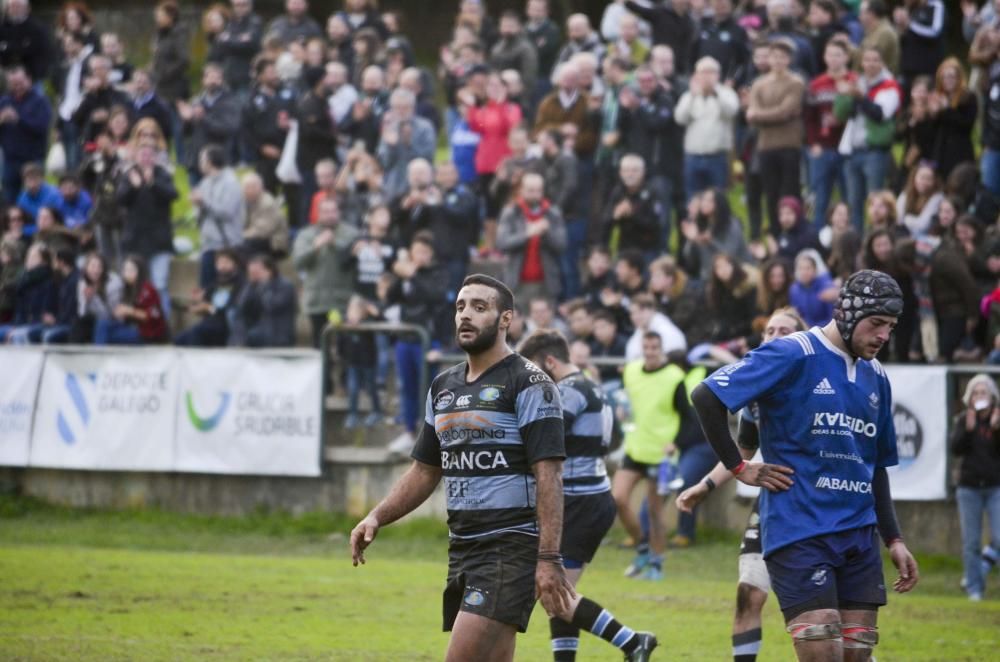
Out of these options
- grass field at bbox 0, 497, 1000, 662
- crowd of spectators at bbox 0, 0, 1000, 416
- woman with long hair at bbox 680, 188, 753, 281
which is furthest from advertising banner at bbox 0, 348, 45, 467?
woman with long hair at bbox 680, 188, 753, 281

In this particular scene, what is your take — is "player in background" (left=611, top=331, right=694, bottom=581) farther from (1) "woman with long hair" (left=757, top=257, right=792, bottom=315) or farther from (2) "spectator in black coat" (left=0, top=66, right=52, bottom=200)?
(2) "spectator in black coat" (left=0, top=66, right=52, bottom=200)

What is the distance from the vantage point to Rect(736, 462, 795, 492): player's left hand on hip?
289 inches

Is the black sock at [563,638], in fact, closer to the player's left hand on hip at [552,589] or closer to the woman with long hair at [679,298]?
the player's left hand on hip at [552,589]

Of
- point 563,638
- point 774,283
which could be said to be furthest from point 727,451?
point 774,283

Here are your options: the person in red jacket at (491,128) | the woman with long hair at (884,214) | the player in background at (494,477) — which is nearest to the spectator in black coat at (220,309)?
the person in red jacket at (491,128)

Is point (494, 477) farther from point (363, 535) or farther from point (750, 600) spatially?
point (750, 600)

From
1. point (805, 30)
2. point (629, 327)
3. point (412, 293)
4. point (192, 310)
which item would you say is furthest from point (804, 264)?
point (192, 310)

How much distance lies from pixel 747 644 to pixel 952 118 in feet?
33.2

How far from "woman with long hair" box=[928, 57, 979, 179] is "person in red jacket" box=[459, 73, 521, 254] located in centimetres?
528

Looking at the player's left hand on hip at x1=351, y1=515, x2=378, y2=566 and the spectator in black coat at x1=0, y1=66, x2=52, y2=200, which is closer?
the player's left hand on hip at x1=351, y1=515, x2=378, y2=566

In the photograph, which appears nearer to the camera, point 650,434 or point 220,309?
point 650,434

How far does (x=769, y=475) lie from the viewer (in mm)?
7348

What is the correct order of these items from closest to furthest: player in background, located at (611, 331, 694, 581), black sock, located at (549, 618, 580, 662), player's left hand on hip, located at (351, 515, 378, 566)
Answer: player's left hand on hip, located at (351, 515, 378, 566), black sock, located at (549, 618, 580, 662), player in background, located at (611, 331, 694, 581)

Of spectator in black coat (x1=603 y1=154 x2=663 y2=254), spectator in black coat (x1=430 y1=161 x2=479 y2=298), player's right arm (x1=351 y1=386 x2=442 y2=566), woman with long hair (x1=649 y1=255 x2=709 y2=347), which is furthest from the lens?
spectator in black coat (x1=430 y1=161 x2=479 y2=298)
